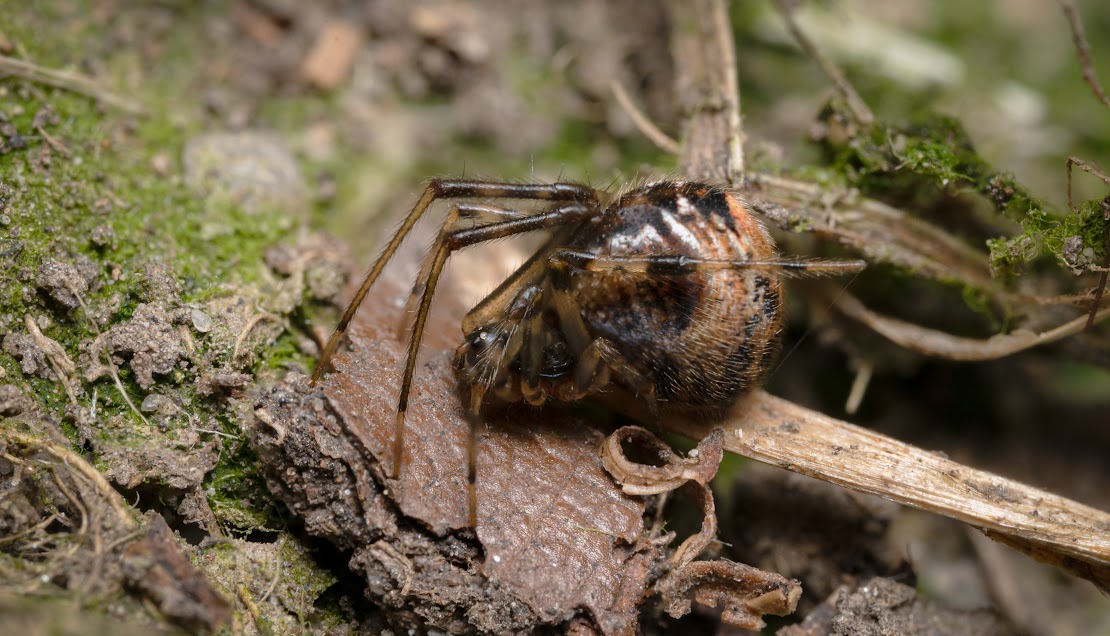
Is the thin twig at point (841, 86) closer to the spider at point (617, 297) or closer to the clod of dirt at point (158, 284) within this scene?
the spider at point (617, 297)

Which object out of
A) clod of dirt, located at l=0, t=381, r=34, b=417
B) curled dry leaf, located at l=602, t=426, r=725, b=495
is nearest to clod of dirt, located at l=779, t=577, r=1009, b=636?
curled dry leaf, located at l=602, t=426, r=725, b=495

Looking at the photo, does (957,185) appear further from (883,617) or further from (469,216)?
(469,216)

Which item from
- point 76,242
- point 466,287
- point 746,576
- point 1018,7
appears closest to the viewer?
point 746,576

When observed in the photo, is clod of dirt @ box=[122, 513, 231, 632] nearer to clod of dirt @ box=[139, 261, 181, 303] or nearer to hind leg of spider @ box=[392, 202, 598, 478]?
hind leg of spider @ box=[392, 202, 598, 478]

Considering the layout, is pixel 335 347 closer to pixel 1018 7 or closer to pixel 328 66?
pixel 328 66

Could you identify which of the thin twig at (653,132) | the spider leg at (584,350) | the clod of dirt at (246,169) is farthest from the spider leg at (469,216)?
the clod of dirt at (246,169)

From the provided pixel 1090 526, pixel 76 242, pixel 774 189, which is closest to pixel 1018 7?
pixel 774 189

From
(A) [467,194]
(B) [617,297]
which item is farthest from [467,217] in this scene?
(B) [617,297]
